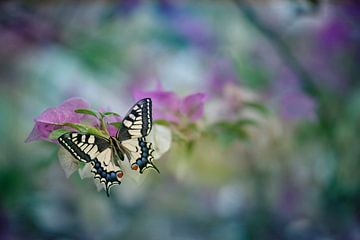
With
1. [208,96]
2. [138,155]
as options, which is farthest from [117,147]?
[208,96]

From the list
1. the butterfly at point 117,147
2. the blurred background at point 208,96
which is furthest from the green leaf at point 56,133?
the blurred background at point 208,96

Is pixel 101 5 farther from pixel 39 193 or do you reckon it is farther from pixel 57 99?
pixel 39 193

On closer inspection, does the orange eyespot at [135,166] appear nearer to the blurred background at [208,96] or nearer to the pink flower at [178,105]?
the pink flower at [178,105]

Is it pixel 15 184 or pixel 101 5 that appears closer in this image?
pixel 15 184

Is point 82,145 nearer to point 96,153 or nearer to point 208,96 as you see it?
point 96,153

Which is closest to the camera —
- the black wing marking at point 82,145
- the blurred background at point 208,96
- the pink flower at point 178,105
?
the black wing marking at point 82,145

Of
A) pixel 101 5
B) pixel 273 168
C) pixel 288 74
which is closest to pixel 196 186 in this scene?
pixel 273 168
